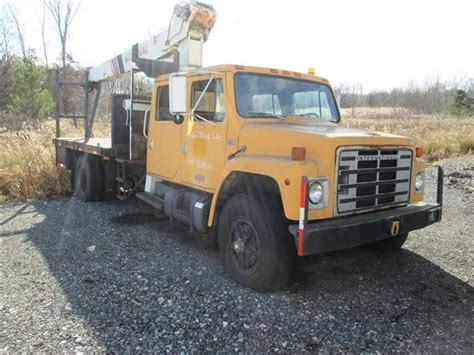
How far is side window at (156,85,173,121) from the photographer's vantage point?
19.7ft

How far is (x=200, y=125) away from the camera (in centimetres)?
514

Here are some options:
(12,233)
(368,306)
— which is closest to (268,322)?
(368,306)

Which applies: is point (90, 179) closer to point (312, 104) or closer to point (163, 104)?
point (163, 104)

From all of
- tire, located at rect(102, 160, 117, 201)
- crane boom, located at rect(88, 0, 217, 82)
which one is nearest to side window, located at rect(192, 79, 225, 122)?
crane boom, located at rect(88, 0, 217, 82)

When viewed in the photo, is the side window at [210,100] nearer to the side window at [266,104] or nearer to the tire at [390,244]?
the side window at [266,104]

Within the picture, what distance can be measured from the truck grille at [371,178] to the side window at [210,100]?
5.40ft

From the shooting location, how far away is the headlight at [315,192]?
3.67m

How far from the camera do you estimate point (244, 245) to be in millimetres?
4211

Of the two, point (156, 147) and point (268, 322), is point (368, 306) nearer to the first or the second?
point (268, 322)

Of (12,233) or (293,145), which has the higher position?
(293,145)

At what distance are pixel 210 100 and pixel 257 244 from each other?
194 cm

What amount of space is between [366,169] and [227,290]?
1841 millimetres

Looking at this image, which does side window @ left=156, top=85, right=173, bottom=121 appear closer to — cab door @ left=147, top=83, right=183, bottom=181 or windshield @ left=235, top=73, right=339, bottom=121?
cab door @ left=147, top=83, right=183, bottom=181

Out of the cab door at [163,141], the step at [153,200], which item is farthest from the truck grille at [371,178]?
the step at [153,200]
